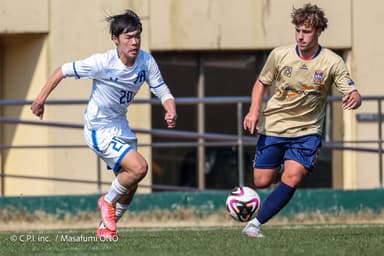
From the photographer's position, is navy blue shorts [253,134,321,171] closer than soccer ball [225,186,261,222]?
No

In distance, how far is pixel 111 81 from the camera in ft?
35.4

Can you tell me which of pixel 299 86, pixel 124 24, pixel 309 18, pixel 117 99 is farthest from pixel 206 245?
pixel 309 18

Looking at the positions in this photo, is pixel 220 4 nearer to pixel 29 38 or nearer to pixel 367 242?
pixel 29 38

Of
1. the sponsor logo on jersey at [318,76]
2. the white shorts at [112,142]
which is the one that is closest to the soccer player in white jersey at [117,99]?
the white shorts at [112,142]

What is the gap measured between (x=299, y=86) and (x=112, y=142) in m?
1.67

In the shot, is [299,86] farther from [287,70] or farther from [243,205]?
[243,205]

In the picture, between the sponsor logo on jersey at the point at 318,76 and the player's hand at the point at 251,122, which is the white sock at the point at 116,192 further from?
the sponsor logo on jersey at the point at 318,76

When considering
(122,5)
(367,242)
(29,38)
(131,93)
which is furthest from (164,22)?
(367,242)

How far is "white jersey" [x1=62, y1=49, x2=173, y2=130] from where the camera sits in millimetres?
10727

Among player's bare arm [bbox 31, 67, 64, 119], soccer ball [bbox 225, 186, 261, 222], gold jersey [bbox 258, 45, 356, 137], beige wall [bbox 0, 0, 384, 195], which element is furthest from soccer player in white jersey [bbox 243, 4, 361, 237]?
beige wall [bbox 0, 0, 384, 195]

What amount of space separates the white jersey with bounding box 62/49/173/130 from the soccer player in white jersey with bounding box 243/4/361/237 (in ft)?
3.08

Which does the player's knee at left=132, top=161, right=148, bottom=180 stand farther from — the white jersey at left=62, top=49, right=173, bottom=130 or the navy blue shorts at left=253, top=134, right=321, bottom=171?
the navy blue shorts at left=253, top=134, right=321, bottom=171

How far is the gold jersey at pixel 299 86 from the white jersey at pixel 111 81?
3.13 feet

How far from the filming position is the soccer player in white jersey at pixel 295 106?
10766 mm
